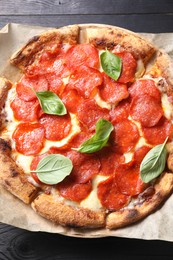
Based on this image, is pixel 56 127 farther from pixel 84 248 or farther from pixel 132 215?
pixel 84 248

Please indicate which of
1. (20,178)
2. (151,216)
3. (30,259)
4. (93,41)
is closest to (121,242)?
(151,216)

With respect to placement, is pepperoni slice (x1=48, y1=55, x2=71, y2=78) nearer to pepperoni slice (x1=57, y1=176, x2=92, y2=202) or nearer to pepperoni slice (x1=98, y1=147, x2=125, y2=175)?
pepperoni slice (x1=98, y1=147, x2=125, y2=175)

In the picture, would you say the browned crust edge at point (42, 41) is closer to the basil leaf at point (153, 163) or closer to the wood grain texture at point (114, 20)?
the wood grain texture at point (114, 20)

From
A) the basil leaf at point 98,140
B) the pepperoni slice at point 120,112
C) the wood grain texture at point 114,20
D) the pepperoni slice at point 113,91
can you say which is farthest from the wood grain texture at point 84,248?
the wood grain texture at point 114,20

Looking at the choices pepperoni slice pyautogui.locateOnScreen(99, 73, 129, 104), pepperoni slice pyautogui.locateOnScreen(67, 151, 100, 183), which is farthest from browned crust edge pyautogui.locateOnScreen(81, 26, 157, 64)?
pepperoni slice pyautogui.locateOnScreen(67, 151, 100, 183)

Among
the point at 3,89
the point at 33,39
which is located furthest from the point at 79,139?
the point at 33,39

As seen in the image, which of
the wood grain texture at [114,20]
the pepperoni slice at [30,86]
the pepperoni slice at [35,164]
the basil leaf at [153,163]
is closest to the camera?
the basil leaf at [153,163]

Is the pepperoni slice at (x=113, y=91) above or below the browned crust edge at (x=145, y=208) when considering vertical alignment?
above
